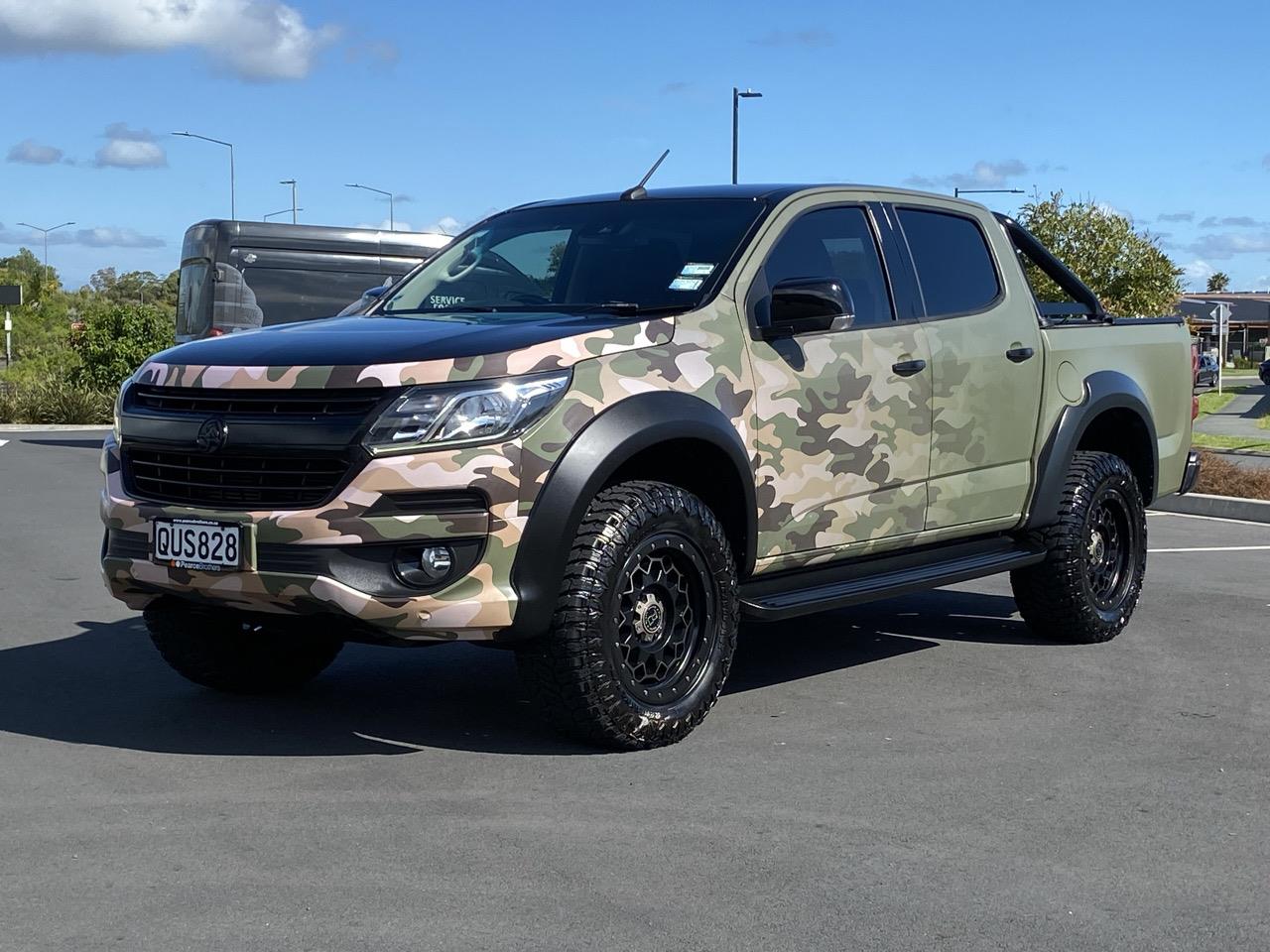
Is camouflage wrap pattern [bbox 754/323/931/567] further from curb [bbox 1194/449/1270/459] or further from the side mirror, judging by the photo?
curb [bbox 1194/449/1270/459]

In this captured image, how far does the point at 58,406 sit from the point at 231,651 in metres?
25.3

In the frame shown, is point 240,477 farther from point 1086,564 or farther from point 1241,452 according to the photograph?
point 1241,452

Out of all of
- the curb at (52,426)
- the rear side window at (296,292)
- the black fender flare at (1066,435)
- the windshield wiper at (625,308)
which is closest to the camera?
the windshield wiper at (625,308)

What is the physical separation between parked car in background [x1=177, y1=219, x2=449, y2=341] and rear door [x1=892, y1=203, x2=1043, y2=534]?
585 inches

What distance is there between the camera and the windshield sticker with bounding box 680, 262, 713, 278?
240 inches

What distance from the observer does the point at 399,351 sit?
525 centimetres

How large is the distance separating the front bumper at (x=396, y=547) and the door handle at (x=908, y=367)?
1990 mm

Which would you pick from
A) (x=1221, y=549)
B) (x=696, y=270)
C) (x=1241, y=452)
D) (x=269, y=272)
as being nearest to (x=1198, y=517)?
(x=1221, y=549)

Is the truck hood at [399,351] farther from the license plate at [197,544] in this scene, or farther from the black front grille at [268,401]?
the license plate at [197,544]

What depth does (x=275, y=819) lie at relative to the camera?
4.71 meters

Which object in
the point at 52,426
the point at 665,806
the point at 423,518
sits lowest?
the point at 665,806

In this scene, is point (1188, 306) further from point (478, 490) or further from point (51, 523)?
point (478, 490)

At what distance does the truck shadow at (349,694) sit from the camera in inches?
225

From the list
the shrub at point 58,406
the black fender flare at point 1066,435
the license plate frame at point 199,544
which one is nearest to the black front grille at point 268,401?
the license plate frame at point 199,544
